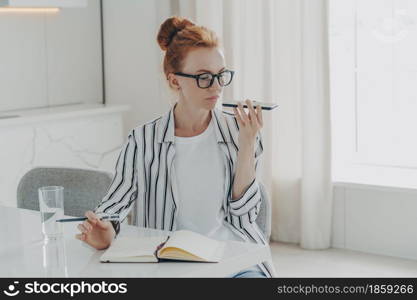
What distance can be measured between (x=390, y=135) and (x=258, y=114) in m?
1.96

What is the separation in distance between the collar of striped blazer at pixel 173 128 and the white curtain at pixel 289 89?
1.69 m

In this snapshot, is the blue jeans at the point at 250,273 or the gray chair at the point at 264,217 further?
the gray chair at the point at 264,217

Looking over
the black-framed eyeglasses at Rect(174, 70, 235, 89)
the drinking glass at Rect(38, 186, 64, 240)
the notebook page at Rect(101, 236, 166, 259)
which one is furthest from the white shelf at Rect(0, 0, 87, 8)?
the notebook page at Rect(101, 236, 166, 259)

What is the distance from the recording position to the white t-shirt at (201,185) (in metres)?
2.25

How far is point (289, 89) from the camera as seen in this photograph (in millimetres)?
4082

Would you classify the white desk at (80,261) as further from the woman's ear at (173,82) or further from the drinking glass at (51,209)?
the woman's ear at (173,82)

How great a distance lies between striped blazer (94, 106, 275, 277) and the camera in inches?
88.7

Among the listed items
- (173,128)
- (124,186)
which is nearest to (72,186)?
(124,186)

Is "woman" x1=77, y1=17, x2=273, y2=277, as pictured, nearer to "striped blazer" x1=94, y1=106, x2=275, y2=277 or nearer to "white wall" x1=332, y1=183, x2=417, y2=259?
"striped blazer" x1=94, y1=106, x2=275, y2=277

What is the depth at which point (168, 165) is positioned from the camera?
2.29 metres

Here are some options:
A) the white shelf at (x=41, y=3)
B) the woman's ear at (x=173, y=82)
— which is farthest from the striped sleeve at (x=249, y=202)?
the white shelf at (x=41, y=3)

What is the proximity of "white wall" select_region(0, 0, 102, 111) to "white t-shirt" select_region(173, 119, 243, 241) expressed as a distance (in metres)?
2.06

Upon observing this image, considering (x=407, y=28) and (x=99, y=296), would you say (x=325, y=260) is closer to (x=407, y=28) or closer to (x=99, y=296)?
(x=407, y=28)

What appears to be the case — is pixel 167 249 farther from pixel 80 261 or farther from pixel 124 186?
pixel 124 186
